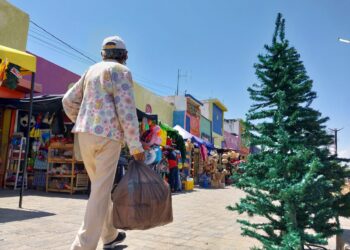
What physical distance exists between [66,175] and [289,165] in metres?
7.22

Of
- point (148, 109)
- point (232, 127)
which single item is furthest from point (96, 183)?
point (232, 127)

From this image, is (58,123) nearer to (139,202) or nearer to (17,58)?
(17,58)

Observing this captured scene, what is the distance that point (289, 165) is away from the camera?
238 centimetres

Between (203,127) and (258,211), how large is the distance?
27200 millimetres

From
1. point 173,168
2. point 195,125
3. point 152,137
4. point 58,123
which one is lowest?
point 173,168

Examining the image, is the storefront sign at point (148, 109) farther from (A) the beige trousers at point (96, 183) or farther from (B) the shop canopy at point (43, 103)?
(A) the beige trousers at point (96, 183)

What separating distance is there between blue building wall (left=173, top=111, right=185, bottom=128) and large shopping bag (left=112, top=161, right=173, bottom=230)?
67.8 feet

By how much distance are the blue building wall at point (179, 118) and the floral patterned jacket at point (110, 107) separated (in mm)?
20519

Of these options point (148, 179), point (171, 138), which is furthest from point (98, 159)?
point (171, 138)

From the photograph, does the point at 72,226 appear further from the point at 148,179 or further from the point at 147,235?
the point at 148,179

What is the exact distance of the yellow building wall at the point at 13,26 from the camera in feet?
31.1

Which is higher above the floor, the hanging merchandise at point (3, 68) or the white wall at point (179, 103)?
the white wall at point (179, 103)

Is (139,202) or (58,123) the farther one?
(58,123)

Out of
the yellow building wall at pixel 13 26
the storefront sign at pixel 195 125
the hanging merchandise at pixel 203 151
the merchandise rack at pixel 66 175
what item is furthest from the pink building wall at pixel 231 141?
the merchandise rack at pixel 66 175
